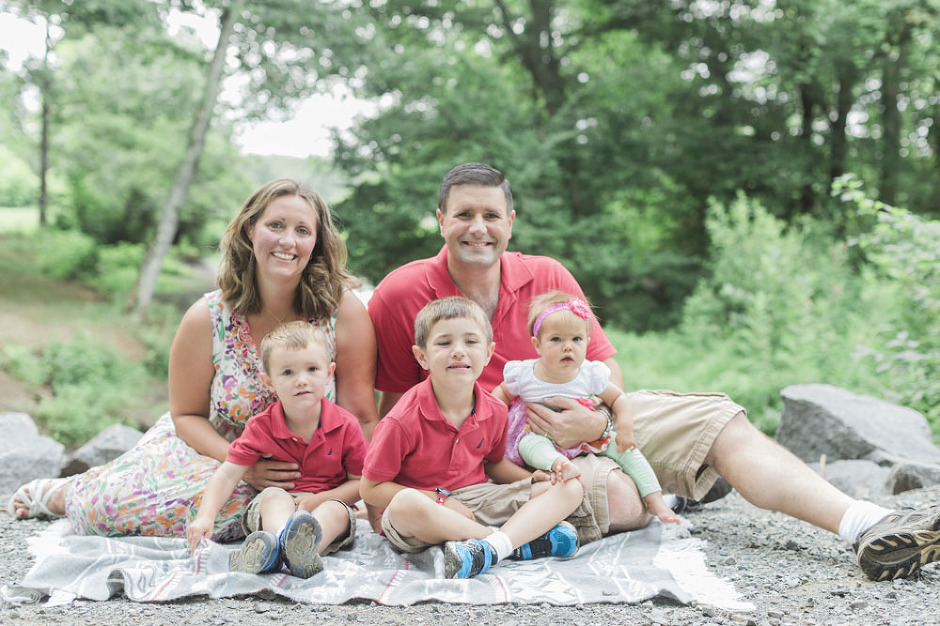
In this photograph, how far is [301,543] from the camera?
8.26 ft

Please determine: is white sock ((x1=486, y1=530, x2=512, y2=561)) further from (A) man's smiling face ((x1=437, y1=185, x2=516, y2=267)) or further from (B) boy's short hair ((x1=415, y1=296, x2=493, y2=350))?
(A) man's smiling face ((x1=437, y1=185, x2=516, y2=267))

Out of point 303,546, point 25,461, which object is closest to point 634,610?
point 303,546


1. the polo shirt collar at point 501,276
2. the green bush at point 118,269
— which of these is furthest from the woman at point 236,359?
the green bush at point 118,269

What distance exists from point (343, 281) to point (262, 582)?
1312 millimetres

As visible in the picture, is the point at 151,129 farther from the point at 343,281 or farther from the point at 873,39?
the point at 343,281

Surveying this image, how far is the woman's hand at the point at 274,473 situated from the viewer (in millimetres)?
2949

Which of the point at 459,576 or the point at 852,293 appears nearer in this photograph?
the point at 459,576

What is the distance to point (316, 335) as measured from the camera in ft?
9.55

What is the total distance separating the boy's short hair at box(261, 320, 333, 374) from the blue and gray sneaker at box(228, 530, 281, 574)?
641mm

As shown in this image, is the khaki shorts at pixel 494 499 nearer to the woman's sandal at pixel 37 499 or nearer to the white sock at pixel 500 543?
the white sock at pixel 500 543

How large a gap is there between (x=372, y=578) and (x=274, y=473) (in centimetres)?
62

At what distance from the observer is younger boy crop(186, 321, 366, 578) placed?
2.80 metres

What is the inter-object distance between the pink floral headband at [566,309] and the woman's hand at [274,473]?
109 centimetres

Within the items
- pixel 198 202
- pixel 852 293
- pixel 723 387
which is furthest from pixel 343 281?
pixel 198 202
